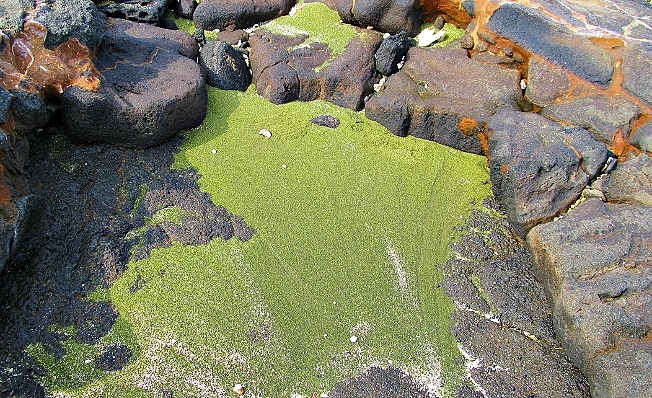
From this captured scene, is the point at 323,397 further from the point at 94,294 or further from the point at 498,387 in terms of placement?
the point at 94,294

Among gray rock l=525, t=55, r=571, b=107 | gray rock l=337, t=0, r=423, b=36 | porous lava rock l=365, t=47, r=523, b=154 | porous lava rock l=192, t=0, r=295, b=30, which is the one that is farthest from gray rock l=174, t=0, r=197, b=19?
gray rock l=525, t=55, r=571, b=107

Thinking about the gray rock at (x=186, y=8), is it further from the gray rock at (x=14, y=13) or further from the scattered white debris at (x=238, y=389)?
the scattered white debris at (x=238, y=389)

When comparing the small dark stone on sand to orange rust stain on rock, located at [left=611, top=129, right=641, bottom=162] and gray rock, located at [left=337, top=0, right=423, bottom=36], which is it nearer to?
gray rock, located at [left=337, top=0, right=423, bottom=36]

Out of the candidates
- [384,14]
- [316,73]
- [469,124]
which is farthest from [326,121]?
[384,14]

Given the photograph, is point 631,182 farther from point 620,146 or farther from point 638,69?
point 638,69

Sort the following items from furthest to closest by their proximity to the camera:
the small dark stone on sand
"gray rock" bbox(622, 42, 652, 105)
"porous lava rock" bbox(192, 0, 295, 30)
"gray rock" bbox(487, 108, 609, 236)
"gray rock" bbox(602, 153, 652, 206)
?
1. "porous lava rock" bbox(192, 0, 295, 30)
2. the small dark stone on sand
3. "gray rock" bbox(622, 42, 652, 105)
4. "gray rock" bbox(487, 108, 609, 236)
5. "gray rock" bbox(602, 153, 652, 206)

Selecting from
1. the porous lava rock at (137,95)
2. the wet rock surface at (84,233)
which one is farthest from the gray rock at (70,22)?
the wet rock surface at (84,233)
